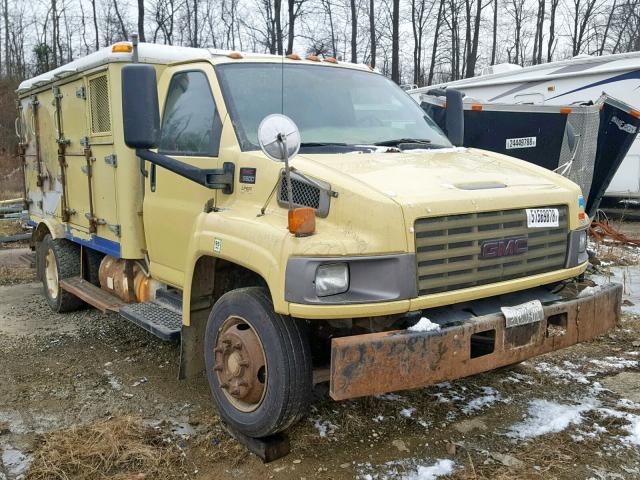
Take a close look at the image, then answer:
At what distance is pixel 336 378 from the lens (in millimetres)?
3023

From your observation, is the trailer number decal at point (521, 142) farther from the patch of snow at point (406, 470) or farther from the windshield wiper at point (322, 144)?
the patch of snow at point (406, 470)

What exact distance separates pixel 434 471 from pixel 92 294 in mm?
3818

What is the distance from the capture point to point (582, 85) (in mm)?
12703

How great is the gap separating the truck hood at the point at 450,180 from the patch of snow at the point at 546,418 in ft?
4.74

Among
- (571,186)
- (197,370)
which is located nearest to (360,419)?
(197,370)

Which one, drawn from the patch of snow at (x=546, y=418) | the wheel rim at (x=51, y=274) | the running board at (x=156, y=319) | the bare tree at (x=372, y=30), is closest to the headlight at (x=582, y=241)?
the patch of snow at (x=546, y=418)

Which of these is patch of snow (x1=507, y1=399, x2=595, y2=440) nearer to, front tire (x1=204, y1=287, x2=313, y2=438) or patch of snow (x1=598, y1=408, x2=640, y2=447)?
patch of snow (x1=598, y1=408, x2=640, y2=447)

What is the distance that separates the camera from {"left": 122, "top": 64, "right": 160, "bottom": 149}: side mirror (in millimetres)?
3770

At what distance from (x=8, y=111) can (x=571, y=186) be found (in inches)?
1248

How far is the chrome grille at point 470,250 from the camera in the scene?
3.21 m

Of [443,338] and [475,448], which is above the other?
[443,338]

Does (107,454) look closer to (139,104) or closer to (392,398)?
(392,398)

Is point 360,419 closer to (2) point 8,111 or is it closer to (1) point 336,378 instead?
(1) point 336,378

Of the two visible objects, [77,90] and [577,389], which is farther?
[77,90]
